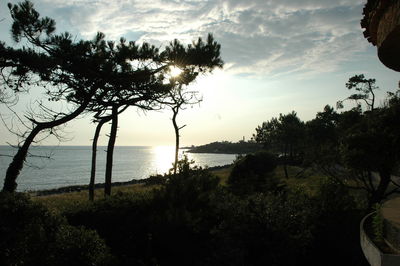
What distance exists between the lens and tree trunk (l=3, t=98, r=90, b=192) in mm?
12023

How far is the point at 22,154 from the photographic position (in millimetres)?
12320

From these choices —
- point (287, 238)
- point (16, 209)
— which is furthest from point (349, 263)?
point (16, 209)

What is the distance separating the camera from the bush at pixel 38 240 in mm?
5988

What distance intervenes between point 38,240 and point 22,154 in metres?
7.48

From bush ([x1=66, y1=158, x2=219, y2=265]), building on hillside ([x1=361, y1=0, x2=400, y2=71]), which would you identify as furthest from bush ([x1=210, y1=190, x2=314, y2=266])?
building on hillside ([x1=361, y1=0, x2=400, y2=71])

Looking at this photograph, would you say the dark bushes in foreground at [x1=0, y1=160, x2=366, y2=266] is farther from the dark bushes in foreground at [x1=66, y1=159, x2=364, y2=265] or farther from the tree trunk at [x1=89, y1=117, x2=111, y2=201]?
the tree trunk at [x1=89, y1=117, x2=111, y2=201]

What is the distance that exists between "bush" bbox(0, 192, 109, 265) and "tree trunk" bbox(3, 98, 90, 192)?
527cm

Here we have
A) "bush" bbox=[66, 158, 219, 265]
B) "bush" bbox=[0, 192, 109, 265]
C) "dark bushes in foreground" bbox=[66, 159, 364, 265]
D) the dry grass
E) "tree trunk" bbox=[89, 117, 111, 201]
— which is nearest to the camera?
"bush" bbox=[0, 192, 109, 265]

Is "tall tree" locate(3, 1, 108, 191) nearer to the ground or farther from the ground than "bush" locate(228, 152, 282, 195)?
farther from the ground

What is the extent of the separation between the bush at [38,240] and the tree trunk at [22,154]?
5.27 metres

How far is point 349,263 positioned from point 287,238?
417cm

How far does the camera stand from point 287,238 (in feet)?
29.7

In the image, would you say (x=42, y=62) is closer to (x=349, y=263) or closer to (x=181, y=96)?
(x=181, y=96)

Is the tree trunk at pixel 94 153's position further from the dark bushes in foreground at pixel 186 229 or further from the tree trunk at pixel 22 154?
the dark bushes in foreground at pixel 186 229
